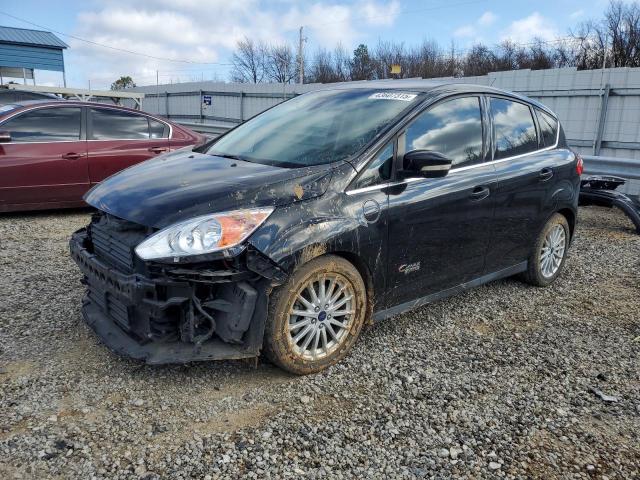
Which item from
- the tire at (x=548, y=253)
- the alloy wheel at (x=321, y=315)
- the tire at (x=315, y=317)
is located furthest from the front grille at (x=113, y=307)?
the tire at (x=548, y=253)

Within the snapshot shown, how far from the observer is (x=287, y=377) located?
3223 mm

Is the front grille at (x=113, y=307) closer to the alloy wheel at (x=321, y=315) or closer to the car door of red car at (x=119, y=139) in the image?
the alloy wheel at (x=321, y=315)

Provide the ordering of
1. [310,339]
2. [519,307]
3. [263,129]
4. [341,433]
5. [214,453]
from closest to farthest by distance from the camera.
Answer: [214,453]
[341,433]
[310,339]
[263,129]
[519,307]

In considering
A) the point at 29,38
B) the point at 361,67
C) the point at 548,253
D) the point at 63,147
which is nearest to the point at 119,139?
the point at 63,147

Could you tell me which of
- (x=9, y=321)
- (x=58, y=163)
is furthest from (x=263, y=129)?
(x=58, y=163)

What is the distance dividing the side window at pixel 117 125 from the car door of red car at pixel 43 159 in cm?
20

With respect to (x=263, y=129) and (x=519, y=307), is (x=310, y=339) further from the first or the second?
(x=519, y=307)

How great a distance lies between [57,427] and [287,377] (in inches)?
48.9

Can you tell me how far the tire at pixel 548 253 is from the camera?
481 centimetres

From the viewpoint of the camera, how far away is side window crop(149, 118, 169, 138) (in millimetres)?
7602

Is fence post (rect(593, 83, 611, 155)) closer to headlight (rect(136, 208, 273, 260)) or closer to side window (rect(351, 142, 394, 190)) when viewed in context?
side window (rect(351, 142, 394, 190))

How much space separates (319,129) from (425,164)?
0.85m

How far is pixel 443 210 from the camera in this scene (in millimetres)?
3701

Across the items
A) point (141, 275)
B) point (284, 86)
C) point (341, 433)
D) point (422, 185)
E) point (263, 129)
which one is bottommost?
point (341, 433)
